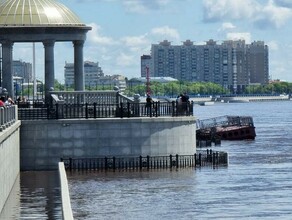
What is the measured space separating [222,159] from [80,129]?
11419 mm

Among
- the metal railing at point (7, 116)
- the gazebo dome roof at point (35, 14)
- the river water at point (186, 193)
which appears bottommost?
the river water at point (186, 193)

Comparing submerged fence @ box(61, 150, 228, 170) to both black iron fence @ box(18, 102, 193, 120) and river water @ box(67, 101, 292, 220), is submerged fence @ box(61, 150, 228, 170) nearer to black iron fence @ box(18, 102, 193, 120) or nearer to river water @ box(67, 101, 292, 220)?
river water @ box(67, 101, 292, 220)

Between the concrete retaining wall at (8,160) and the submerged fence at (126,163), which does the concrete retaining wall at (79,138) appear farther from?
the concrete retaining wall at (8,160)

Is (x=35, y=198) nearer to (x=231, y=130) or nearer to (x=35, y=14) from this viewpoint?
(x=35, y=14)

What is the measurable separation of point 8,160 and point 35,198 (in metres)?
1.76

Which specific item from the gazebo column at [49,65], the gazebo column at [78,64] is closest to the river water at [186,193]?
the gazebo column at [78,64]

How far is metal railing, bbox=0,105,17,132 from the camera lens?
46.8m

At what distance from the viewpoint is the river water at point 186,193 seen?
45.5m

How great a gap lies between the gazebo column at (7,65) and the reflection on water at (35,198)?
10.4 meters

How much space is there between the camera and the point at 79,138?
62219mm

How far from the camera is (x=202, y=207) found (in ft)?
156

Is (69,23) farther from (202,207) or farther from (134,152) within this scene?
(202,207)

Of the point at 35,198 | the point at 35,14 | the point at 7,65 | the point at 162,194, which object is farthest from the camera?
the point at 7,65

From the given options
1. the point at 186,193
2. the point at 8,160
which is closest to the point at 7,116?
the point at 8,160
